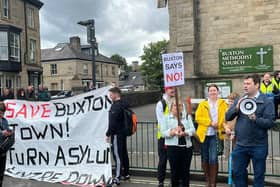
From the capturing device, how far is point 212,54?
16766 mm

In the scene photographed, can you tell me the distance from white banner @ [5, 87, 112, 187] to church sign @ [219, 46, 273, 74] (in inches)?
385

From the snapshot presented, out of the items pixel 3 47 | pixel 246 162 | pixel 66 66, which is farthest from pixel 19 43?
pixel 246 162

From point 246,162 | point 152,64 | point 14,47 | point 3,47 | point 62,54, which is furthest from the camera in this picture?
point 152,64

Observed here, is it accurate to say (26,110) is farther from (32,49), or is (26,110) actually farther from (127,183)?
(32,49)

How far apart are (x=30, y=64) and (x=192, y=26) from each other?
2442cm

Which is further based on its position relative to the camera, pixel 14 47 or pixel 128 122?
pixel 14 47

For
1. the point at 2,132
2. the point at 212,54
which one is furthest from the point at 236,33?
the point at 2,132

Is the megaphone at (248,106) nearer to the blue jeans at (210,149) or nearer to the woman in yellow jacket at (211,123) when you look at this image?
→ the woman in yellow jacket at (211,123)

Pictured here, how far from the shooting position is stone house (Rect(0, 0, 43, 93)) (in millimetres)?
33406

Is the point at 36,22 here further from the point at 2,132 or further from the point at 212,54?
the point at 2,132

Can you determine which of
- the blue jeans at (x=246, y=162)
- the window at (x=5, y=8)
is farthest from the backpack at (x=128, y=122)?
the window at (x=5, y=8)

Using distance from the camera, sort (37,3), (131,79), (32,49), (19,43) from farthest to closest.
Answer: (131,79) < (37,3) < (32,49) < (19,43)

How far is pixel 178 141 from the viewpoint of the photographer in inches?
226

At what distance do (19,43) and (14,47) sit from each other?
0.91 metres
